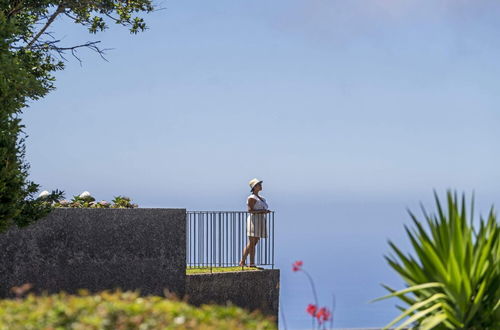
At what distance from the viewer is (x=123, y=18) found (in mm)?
21828

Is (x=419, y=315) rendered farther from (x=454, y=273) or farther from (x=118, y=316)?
(x=118, y=316)

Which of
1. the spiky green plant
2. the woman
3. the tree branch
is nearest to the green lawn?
the woman

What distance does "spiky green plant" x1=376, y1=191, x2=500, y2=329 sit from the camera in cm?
756

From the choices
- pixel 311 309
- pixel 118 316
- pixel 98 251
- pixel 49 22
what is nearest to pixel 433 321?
pixel 311 309

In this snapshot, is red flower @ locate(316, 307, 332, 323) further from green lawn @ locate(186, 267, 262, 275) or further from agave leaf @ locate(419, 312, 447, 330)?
green lawn @ locate(186, 267, 262, 275)

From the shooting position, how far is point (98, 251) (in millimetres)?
15906

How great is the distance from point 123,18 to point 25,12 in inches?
108

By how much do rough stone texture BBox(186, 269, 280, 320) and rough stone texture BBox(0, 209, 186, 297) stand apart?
0.96 m

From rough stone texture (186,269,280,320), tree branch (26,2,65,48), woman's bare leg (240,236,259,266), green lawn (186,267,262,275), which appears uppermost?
tree branch (26,2,65,48)

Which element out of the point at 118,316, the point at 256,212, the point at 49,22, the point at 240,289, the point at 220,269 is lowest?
the point at 240,289

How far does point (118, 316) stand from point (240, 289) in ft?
43.0

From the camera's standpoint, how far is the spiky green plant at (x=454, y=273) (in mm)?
7562

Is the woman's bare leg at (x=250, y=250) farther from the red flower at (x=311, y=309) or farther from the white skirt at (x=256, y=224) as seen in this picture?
the red flower at (x=311, y=309)

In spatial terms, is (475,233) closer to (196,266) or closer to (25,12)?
(196,266)
